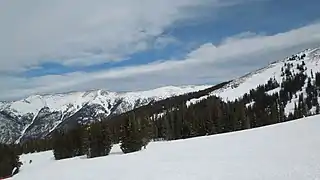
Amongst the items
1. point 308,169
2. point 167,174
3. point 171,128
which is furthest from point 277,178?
point 171,128

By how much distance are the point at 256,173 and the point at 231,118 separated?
301ft

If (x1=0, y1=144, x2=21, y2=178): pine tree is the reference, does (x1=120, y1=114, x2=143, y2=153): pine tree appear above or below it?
above

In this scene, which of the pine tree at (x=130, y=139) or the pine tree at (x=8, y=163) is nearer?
the pine tree at (x=130, y=139)

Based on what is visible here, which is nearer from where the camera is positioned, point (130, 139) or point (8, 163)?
point (130, 139)

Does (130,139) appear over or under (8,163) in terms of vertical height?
over

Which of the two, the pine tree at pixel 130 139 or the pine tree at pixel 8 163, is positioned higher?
the pine tree at pixel 130 139

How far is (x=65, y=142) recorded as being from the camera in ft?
338

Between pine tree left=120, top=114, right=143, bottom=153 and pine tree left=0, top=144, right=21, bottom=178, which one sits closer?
pine tree left=120, top=114, right=143, bottom=153

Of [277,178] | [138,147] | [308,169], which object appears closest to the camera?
[277,178]

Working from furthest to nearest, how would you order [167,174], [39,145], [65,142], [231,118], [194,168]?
[39,145], [231,118], [65,142], [194,168], [167,174]

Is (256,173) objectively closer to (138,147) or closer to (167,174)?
(167,174)

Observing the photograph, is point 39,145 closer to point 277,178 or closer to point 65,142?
point 65,142

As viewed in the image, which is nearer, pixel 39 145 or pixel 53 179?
pixel 53 179

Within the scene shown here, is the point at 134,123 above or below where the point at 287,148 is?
above
